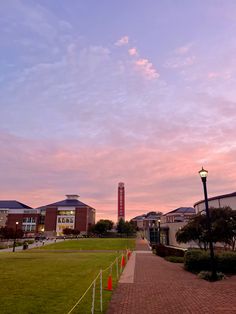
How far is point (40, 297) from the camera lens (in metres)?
12.2

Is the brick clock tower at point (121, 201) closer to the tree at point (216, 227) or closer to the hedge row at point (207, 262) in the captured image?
the tree at point (216, 227)

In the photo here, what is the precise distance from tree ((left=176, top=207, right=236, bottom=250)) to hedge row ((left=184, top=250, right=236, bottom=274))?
15.4 feet

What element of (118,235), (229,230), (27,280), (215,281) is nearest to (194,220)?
(229,230)

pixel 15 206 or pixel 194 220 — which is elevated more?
pixel 15 206

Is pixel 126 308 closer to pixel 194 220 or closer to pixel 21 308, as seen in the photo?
pixel 21 308

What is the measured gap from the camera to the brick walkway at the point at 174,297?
9.97 meters

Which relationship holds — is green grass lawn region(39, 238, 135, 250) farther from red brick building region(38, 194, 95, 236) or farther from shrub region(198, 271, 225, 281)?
red brick building region(38, 194, 95, 236)

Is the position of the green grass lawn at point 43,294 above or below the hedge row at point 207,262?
below

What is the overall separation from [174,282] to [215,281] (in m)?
2.32

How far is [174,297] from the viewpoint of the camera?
1189 centimetres

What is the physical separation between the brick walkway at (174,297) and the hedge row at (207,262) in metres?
2.46

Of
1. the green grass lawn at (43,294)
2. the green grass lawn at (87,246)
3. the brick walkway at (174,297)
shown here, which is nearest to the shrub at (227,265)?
the brick walkway at (174,297)

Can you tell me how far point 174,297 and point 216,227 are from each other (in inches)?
547

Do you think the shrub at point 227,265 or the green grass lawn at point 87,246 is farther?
the green grass lawn at point 87,246
